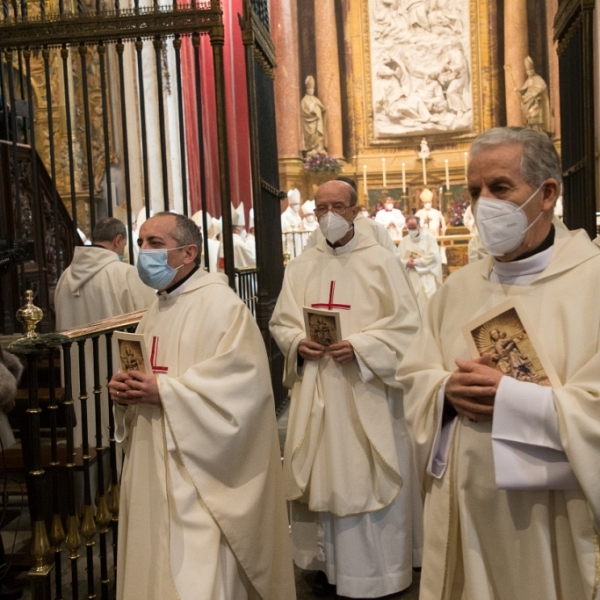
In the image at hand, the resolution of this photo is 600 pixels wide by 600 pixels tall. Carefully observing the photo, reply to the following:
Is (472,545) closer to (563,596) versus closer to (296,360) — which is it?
(563,596)

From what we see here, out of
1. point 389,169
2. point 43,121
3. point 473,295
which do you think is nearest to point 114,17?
point 473,295

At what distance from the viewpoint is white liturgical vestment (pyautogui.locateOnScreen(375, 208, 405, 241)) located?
661 inches

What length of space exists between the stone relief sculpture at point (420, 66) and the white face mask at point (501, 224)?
17.2 meters

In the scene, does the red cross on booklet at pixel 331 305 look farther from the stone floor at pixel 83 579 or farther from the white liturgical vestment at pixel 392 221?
the white liturgical vestment at pixel 392 221

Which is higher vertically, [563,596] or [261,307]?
[261,307]

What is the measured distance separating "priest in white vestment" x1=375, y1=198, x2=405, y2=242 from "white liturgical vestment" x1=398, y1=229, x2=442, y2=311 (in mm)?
2861

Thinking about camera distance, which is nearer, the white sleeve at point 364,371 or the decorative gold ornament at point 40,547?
the decorative gold ornament at point 40,547

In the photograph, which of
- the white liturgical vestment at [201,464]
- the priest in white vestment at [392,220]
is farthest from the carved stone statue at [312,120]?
the white liturgical vestment at [201,464]

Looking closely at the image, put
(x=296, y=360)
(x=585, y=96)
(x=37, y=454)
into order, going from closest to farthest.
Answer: (x=37, y=454) → (x=296, y=360) → (x=585, y=96)

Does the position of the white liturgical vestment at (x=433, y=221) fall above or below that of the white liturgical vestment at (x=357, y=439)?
above

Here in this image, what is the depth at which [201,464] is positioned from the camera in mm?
3154

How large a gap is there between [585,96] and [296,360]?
8.33 feet

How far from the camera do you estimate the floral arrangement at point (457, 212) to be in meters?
17.3

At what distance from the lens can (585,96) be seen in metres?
4.95
